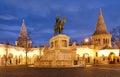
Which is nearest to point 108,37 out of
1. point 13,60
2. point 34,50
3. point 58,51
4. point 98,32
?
point 98,32

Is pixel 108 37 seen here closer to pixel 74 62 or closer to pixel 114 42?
pixel 114 42

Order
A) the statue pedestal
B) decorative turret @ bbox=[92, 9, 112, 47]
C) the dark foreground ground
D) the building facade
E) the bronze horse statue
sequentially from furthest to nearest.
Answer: decorative turret @ bbox=[92, 9, 112, 47], the bronze horse statue, the statue pedestal, the building facade, the dark foreground ground

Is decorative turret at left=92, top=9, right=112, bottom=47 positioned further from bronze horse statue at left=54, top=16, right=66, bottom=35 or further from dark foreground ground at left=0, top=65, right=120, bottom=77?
dark foreground ground at left=0, top=65, right=120, bottom=77

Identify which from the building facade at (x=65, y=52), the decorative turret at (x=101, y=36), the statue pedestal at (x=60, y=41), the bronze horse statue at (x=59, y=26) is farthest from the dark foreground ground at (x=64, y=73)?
the decorative turret at (x=101, y=36)

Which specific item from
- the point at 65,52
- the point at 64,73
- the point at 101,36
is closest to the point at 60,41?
the point at 65,52

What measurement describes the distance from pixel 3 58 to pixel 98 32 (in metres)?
31.1

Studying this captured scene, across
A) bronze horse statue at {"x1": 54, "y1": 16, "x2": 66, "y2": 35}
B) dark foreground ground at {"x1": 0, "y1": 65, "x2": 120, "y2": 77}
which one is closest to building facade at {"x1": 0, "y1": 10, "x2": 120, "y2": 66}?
bronze horse statue at {"x1": 54, "y1": 16, "x2": 66, "y2": 35}

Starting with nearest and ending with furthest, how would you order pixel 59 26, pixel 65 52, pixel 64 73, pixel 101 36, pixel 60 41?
pixel 64 73
pixel 65 52
pixel 60 41
pixel 59 26
pixel 101 36

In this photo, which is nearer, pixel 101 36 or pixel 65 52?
pixel 65 52

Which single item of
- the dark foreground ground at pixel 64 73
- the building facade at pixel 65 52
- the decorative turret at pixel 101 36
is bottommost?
the dark foreground ground at pixel 64 73

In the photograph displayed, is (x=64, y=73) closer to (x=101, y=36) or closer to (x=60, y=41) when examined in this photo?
(x=60, y=41)

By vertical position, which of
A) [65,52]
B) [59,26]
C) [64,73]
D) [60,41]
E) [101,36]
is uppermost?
[59,26]

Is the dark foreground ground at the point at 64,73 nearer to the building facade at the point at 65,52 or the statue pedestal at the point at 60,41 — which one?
the building facade at the point at 65,52

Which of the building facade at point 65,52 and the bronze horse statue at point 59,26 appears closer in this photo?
the building facade at point 65,52
